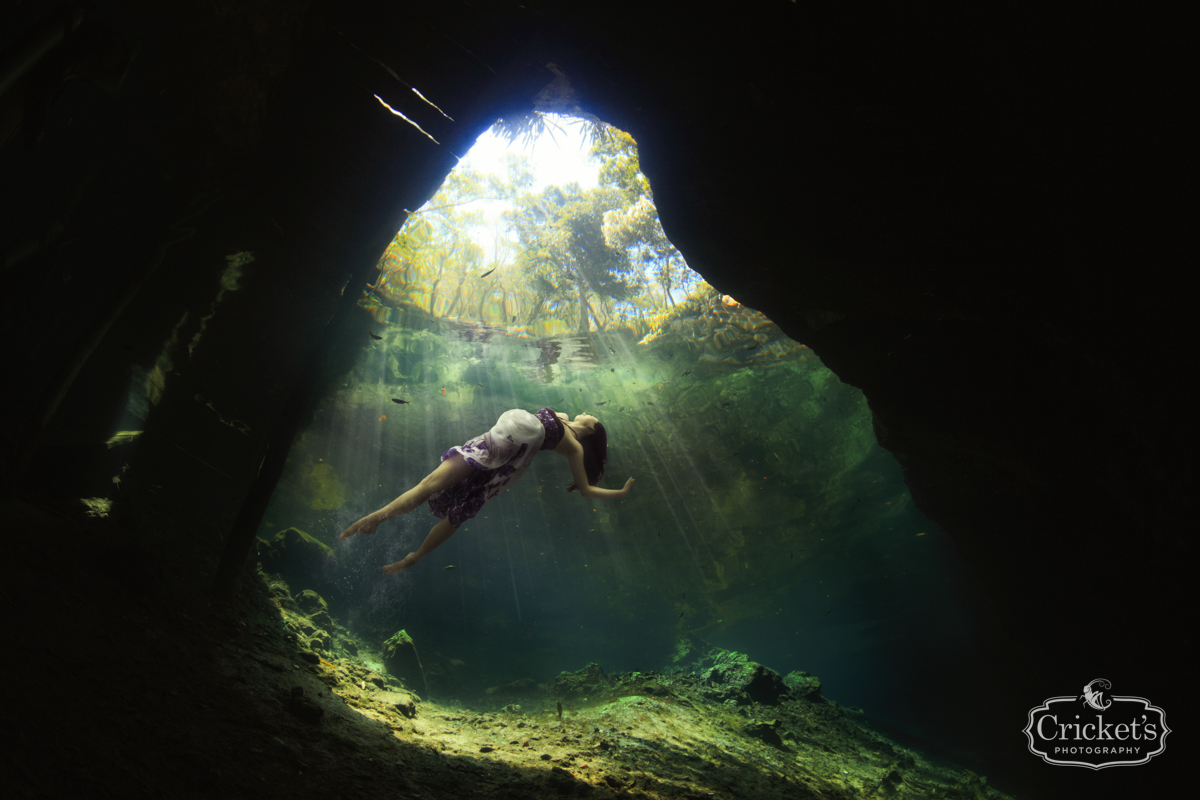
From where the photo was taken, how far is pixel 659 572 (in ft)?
90.6

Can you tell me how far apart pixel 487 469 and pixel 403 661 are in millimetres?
10591

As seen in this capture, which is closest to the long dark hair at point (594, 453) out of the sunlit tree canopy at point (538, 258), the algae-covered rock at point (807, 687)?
the sunlit tree canopy at point (538, 258)

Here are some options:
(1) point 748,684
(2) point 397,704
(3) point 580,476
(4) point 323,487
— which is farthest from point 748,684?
(4) point 323,487

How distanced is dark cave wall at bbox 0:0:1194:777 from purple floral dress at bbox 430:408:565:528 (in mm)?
1941

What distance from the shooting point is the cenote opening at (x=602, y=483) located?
1105cm

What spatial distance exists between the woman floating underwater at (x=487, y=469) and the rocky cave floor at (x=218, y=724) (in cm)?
105

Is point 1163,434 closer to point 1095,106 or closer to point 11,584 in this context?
point 1095,106

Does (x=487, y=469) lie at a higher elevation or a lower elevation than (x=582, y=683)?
higher

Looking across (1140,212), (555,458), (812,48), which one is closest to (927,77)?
(812,48)

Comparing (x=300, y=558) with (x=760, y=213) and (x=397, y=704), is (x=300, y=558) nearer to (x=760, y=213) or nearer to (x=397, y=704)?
(x=397, y=704)

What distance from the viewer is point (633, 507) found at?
21.8m

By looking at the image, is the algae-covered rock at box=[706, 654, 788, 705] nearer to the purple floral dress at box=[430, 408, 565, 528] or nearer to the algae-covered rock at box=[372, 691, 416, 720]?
the algae-covered rock at box=[372, 691, 416, 720]

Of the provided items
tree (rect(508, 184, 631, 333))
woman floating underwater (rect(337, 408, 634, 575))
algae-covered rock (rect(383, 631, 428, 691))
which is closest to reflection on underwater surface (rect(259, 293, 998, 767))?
tree (rect(508, 184, 631, 333))

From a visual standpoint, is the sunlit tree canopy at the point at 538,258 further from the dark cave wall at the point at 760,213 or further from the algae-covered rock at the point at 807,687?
the algae-covered rock at the point at 807,687
